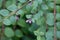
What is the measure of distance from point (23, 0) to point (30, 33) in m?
0.25

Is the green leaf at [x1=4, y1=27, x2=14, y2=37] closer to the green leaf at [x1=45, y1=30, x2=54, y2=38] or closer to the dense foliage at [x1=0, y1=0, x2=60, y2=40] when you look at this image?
the dense foliage at [x1=0, y1=0, x2=60, y2=40]

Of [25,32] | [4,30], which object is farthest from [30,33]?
[4,30]

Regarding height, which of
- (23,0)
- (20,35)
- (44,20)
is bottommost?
(20,35)

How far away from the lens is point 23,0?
0.97m

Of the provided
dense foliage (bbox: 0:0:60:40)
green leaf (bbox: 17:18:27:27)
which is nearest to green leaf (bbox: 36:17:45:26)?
dense foliage (bbox: 0:0:60:40)

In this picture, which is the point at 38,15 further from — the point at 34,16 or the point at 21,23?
the point at 21,23

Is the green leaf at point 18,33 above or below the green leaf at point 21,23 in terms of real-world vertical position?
below

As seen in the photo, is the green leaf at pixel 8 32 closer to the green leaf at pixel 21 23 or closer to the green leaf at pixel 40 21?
the green leaf at pixel 21 23

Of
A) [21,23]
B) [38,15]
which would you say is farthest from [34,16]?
[21,23]

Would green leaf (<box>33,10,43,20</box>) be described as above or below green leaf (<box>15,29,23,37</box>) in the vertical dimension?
above

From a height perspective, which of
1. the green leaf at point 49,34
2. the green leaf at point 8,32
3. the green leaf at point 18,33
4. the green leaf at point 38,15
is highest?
the green leaf at point 38,15

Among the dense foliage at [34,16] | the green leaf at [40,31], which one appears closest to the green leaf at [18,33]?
the dense foliage at [34,16]

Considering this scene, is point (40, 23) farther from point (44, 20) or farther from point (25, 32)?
point (25, 32)

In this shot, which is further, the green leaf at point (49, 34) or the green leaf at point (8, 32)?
the green leaf at point (8, 32)
